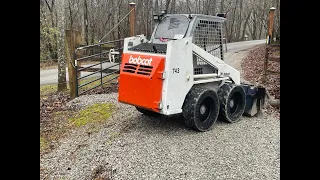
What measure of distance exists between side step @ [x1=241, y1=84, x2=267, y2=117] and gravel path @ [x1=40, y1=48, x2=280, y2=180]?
0.40 meters

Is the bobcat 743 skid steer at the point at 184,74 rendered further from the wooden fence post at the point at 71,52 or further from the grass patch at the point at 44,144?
the wooden fence post at the point at 71,52

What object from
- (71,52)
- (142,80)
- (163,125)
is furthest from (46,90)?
(142,80)

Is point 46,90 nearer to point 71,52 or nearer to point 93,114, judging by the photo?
point 71,52

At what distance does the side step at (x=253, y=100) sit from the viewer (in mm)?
6387

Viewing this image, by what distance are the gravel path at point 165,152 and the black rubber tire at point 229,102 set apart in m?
0.16

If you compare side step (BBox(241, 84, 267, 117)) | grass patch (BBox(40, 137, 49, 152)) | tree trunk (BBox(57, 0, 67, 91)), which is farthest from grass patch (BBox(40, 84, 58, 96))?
side step (BBox(241, 84, 267, 117))

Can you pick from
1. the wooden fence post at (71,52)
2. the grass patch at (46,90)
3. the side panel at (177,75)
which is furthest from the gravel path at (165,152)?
the grass patch at (46,90)

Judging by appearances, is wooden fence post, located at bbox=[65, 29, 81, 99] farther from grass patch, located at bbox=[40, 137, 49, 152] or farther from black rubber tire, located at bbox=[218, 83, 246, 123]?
black rubber tire, located at bbox=[218, 83, 246, 123]

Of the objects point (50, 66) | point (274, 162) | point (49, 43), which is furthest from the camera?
point (49, 43)
